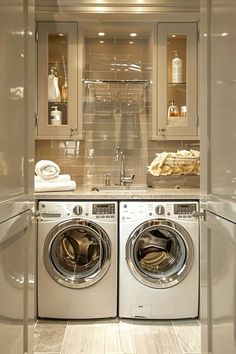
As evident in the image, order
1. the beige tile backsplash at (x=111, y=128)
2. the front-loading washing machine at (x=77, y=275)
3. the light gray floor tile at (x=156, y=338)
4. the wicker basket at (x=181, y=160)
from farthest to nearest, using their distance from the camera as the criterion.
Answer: the beige tile backsplash at (x=111, y=128) < the wicker basket at (x=181, y=160) < the front-loading washing machine at (x=77, y=275) < the light gray floor tile at (x=156, y=338)

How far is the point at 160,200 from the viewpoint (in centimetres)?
305

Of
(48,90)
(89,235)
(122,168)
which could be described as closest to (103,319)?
(89,235)

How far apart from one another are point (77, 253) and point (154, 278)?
2.08 feet

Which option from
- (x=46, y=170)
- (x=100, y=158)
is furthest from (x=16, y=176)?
(x=100, y=158)

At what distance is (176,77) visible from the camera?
3.58 meters

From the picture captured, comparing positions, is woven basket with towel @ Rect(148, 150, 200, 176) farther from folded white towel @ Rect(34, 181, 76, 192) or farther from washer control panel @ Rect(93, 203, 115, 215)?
folded white towel @ Rect(34, 181, 76, 192)

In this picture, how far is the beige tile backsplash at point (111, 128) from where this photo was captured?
3.79 metres

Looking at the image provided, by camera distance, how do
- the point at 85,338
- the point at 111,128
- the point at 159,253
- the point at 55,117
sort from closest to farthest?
the point at 85,338 < the point at 159,253 < the point at 55,117 < the point at 111,128

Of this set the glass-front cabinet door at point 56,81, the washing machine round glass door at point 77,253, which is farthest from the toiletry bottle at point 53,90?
the washing machine round glass door at point 77,253

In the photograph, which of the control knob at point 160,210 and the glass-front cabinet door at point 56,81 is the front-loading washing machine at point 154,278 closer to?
the control knob at point 160,210

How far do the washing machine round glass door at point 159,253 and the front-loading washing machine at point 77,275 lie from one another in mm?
167

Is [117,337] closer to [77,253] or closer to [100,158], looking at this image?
[77,253]

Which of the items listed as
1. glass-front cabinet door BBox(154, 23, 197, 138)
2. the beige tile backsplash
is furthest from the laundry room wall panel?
glass-front cabinet door BBox(154, 23, 197, 138)

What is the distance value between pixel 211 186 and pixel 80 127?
6.46 ft
